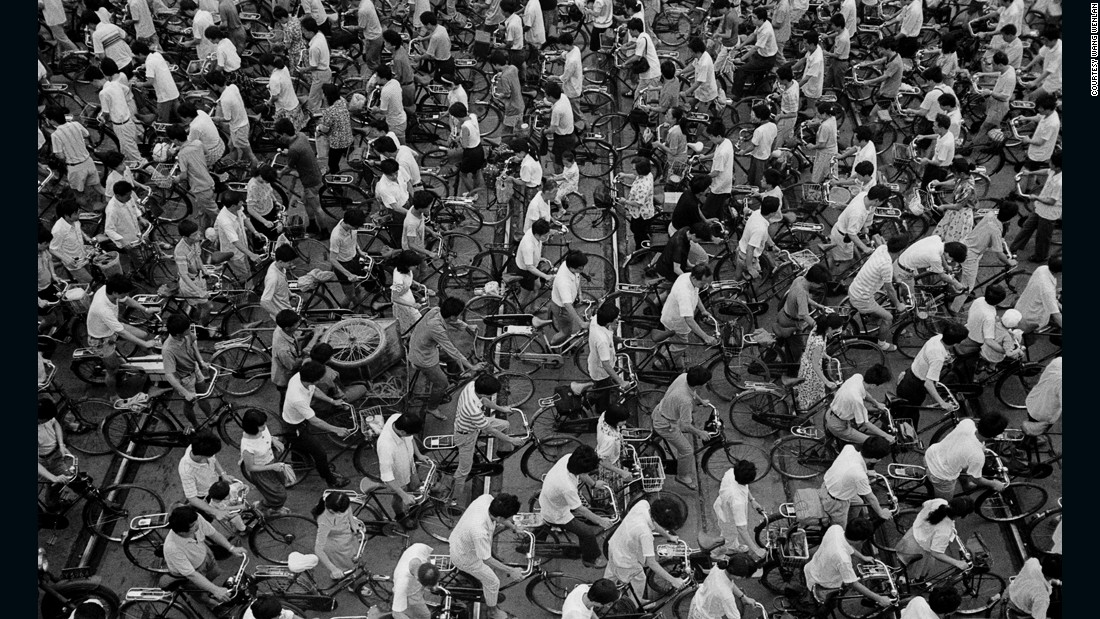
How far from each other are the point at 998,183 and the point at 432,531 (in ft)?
35.7

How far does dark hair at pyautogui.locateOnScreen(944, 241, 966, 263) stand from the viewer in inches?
471

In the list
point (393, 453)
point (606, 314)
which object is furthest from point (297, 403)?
point (606, 314)

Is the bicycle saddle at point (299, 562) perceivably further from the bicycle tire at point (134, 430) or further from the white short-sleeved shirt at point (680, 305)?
the white short-sleeved shirt at point (680, 305)

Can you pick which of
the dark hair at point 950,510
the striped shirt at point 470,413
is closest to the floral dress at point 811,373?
the dark hair at point 950,510

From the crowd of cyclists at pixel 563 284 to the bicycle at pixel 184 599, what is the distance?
42 mm

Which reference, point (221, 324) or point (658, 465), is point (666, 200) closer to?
point (658, 465)

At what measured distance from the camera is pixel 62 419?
1192 cm

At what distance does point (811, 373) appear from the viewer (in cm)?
1097

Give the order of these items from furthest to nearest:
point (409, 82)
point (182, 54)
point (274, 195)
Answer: point (182, 54) < point (409, 82) < point (274, 195)

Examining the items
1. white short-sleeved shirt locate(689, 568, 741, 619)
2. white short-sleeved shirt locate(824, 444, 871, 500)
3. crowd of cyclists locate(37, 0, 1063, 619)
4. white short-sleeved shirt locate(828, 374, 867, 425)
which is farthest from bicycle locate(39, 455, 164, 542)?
white short-sleeved shirt locate(828, 374, 867, 425)

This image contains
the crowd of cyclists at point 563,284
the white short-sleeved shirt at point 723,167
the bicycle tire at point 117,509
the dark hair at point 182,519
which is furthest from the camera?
the white short-sleeved shirt at point 723,167

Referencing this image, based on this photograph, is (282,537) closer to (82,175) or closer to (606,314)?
(606,314)

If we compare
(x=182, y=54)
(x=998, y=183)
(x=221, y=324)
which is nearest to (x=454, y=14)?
(x=182, y=54)

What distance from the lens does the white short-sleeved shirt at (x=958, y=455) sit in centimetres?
989
